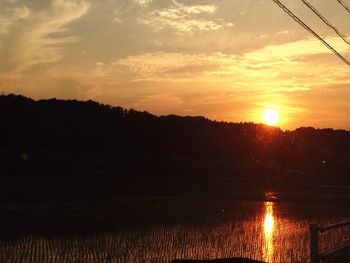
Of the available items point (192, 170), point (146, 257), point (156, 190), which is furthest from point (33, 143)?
point (146, 257)

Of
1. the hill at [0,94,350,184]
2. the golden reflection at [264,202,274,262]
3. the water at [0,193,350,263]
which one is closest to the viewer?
the water at [0,193,350,263]

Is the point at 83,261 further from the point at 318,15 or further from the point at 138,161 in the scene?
the point at 138,161

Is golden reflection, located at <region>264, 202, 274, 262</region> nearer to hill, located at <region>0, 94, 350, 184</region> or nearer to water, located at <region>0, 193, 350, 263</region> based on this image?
water, located at <region>0, 193, 350, 263</region>

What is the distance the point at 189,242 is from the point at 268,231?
5.47m

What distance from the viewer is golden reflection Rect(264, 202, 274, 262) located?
58.3ft

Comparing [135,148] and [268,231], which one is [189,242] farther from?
[135,148]

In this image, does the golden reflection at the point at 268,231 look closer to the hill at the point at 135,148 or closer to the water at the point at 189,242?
the water at the point at 189,242

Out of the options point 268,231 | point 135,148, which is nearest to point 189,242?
point 268,231

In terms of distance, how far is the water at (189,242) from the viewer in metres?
16.5

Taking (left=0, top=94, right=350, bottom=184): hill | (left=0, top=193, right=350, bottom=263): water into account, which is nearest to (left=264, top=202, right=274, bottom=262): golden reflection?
(left=0, top=193, right=350, bottom=263): water

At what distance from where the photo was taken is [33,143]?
81.5 m

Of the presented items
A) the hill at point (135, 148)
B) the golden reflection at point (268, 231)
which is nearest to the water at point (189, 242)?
the golden reflection at point (268, 231)

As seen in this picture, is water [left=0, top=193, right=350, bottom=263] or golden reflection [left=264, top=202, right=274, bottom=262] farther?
golden reflection [left=264, top=202, right=274, bottom=262]

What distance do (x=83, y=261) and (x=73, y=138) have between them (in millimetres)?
74083
